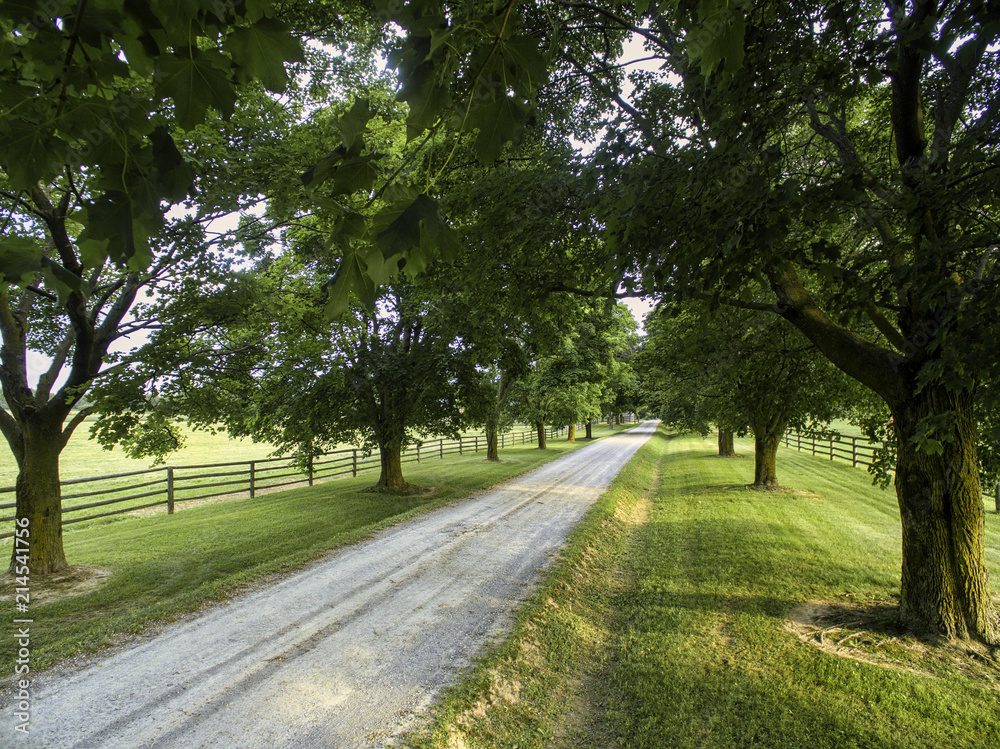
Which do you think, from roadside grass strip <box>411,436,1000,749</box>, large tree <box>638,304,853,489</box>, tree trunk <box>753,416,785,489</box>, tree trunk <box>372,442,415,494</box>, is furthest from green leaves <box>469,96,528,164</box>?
tree trunk <box>753,416,785,489</box>

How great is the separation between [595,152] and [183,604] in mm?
6859

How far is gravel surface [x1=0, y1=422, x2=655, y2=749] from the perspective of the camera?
11.5 ft

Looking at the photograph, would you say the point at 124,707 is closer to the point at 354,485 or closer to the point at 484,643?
the point at 484,643

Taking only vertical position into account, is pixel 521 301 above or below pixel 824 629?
above

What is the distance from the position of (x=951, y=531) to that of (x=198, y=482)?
2601 cm

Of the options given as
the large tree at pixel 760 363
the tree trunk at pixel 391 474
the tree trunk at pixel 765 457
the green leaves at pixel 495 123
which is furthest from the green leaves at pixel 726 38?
the tree trunk at pixel 765 457

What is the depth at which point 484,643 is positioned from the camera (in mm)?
4770

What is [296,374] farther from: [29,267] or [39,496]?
[29,267]

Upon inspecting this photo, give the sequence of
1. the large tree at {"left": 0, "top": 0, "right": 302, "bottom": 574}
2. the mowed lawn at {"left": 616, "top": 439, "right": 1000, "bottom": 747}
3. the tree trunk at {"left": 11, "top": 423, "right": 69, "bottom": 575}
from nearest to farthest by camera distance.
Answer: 1. the large tree at {"left": 0, "top": 0, "right": 302, "bottom": 574}
2. the mowed lawn at {"left": 616, "top": 439, "right": 1000, "bottom": 747}
3. the tree trunk at {"left": 11, "top": 423, "right": 69, "bottom": 575}

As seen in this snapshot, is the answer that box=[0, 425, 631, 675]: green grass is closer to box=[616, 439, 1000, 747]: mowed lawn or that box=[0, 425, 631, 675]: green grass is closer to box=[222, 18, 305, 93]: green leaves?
box=[616, 439, 1000, 747]: mowed lawn

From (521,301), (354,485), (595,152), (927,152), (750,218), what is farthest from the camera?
(354,485)

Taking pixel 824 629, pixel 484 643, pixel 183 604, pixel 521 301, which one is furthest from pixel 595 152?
pixel 183 604

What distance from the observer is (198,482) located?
22.5 meters

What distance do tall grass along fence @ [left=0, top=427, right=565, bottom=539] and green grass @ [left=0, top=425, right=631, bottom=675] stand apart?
0.78m
